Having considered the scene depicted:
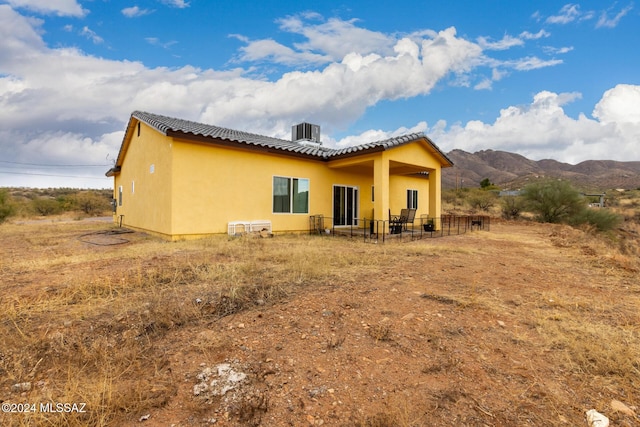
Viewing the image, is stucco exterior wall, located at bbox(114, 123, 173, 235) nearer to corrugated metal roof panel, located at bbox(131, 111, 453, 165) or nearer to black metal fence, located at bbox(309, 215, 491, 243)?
corrugated metal roof panel, located at bbox(131, 111, 453, 165)

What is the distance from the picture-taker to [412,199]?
57.5 ft

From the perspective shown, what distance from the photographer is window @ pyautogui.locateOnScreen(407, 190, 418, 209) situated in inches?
676

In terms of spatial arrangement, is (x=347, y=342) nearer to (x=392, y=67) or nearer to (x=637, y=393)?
(x=637, y=393)

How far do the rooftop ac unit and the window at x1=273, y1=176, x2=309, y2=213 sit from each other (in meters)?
4.95

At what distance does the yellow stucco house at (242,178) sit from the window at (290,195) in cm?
4

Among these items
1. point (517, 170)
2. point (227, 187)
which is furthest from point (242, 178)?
point (517, 170)

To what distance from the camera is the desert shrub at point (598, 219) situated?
57.4 ft

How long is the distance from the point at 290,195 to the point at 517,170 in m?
90.5

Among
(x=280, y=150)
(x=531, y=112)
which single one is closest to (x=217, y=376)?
(x=280, y=150)

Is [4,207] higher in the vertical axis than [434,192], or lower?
lower

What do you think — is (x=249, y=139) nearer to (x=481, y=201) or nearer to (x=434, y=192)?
(x=434, y=192)

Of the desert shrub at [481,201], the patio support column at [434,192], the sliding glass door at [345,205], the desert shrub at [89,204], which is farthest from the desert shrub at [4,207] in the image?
the desert shrub at [481,201]

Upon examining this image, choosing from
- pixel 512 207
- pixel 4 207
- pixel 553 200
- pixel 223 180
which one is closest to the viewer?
pixel 223 180

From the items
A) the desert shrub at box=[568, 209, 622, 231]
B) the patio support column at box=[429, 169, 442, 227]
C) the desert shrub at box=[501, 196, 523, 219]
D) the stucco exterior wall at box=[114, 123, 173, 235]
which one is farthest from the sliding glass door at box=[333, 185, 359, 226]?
the desert shrub at box=[568, 209, 622, 231]
